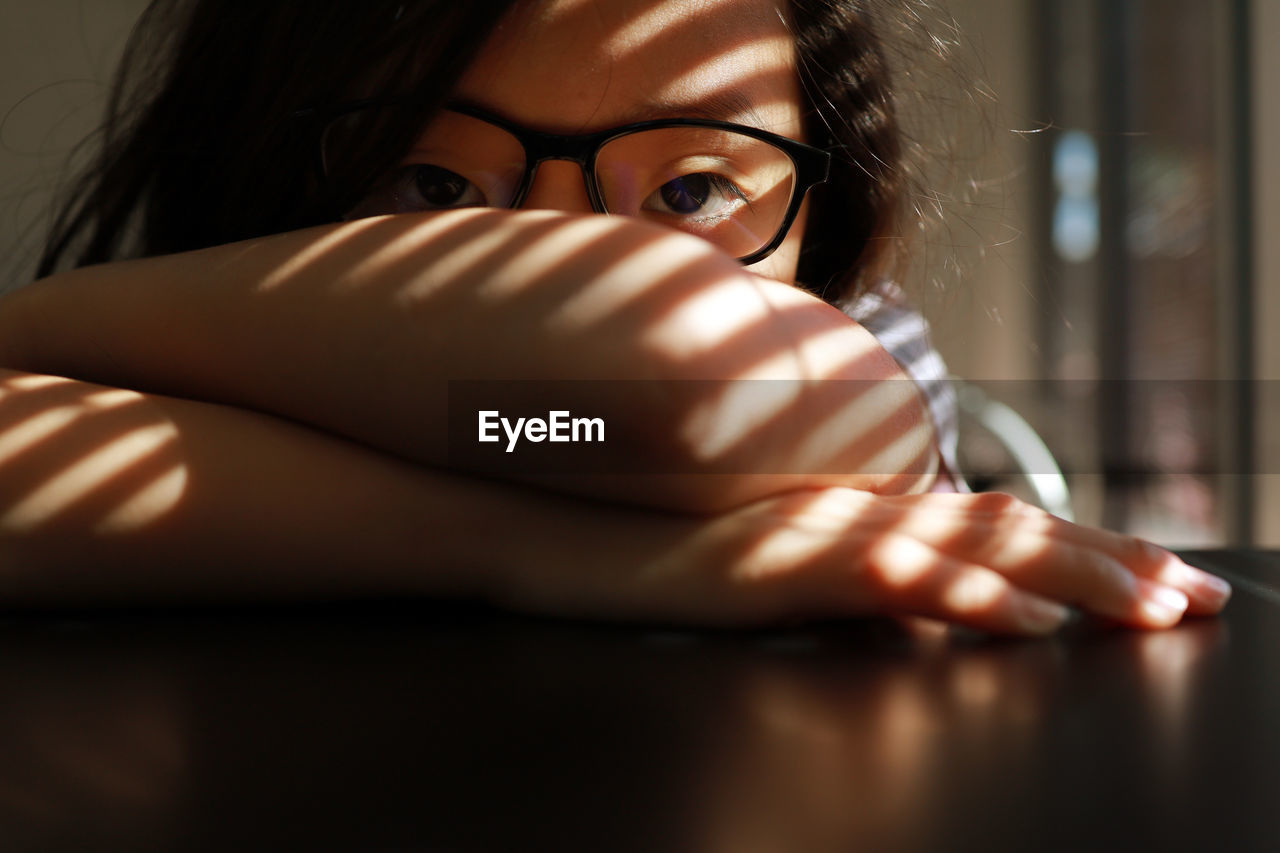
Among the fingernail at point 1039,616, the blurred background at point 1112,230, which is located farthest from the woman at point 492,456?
the blurred background at point 1112,230

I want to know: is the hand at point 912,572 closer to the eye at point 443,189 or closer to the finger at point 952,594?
the finger at point 952,594

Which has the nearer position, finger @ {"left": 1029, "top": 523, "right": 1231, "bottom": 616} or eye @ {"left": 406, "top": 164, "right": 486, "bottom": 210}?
finger @ {"left": 1029, "top": 523, "right": 1231, "bottom": 616}

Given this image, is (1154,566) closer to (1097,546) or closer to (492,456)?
(1097,546)

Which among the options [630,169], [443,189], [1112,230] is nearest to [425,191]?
[443,189]

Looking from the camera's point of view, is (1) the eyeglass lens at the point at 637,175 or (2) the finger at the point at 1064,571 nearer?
(2) the finger at the point at 1064,571

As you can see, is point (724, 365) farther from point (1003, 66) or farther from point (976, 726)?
point (1003, 66)

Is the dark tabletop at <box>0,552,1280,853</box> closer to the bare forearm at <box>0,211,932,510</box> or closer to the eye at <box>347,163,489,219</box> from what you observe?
the bare forearm at <box>0,211,932,510</box>

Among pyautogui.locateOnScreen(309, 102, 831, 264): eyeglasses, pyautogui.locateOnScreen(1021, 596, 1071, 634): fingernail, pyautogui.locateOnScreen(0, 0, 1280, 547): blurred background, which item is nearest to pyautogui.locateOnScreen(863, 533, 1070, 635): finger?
pyautogui.locateOnScreen(1021, 596, 1071, 634): fingernail
